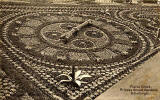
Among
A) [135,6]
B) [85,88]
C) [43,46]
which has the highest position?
[135,6]

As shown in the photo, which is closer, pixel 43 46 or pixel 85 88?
pixel 85 88

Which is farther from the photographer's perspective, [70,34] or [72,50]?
[70,34]

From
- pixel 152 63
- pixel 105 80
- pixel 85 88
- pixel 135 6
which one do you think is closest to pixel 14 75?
pixel 85 88

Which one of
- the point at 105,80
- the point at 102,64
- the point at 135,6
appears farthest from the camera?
the point at 135,6

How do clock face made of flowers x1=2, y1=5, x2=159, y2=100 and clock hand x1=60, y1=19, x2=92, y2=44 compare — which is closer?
clock face made of flowers x1=2, y1=5, x2=159, y2=100

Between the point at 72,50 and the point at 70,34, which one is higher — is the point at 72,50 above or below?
below

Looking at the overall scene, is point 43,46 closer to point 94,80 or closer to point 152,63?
point 94,80

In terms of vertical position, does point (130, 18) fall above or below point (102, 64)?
above

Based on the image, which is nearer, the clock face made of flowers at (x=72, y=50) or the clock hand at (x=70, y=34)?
the clock face made of flowers at (x=72, y=50)
